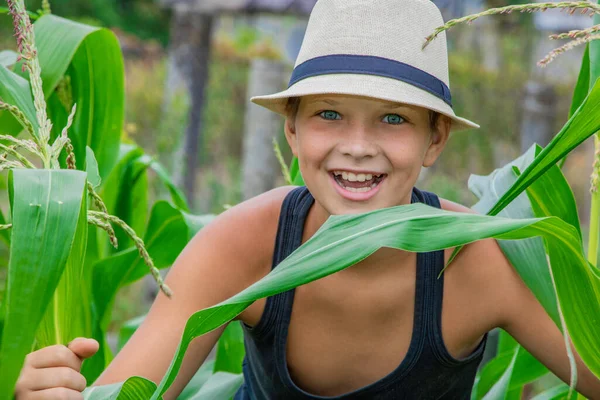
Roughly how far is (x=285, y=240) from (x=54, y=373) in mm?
405

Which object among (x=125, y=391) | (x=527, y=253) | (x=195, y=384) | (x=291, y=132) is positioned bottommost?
(x=195, y=384)

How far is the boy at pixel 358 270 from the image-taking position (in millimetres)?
1028

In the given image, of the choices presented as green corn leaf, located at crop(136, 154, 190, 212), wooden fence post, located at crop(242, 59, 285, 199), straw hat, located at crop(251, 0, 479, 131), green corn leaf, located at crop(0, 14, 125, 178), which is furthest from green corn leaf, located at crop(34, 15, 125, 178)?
wooden fence post, located at crop(242, 59, 285, 199)

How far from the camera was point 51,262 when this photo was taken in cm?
70

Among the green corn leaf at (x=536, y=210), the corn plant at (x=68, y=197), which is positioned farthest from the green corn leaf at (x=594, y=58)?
the corn plant at (x=68, y=197)

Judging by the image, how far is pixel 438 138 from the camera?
112cm

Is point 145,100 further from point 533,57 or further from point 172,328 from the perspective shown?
point 172,328

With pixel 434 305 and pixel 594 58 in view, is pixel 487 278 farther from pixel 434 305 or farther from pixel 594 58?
pixel 594 58

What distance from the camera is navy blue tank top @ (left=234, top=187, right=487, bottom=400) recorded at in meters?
1.13

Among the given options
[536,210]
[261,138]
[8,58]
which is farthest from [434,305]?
[261,138]

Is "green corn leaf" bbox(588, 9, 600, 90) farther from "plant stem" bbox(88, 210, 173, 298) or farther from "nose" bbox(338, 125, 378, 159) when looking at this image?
"plant stem" bbox(88, 210, 173, 298)

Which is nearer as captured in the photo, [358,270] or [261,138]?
[358,270]

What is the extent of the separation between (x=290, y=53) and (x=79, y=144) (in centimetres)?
239

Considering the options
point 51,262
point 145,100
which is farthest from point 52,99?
point 145,100
